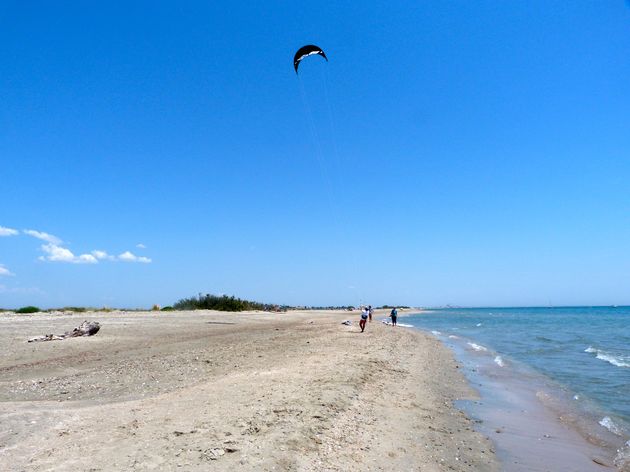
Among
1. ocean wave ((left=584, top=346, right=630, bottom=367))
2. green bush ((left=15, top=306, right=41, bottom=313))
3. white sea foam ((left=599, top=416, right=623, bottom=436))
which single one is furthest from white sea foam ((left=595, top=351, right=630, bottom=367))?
green bush ((left=15, top=306, right=41, bottom=313))

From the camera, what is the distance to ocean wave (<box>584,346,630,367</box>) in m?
18.5

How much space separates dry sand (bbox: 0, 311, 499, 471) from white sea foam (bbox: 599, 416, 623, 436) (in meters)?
3.15

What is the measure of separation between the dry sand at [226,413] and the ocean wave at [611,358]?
9.55 metres

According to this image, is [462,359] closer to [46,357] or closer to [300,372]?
[300,372]

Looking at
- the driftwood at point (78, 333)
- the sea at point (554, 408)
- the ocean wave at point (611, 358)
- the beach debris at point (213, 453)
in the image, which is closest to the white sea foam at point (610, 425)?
the sea at point (554, 408)

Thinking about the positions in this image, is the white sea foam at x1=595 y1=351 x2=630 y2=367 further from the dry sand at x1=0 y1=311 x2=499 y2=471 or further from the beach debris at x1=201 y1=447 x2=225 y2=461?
the beach debris at x1=201 y1=447 x2=225 y2=461

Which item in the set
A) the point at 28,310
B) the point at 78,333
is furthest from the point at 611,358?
the point at 28,310

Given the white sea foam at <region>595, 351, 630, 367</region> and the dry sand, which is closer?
the dry sand

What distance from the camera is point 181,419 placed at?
6.52m

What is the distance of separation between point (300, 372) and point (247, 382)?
200 cm

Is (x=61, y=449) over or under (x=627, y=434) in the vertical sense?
over

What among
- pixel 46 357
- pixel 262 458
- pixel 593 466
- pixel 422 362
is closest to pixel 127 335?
pixel 46 357

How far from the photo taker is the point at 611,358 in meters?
20.1

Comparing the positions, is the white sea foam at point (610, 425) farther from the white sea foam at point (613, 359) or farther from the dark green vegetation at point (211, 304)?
the dark green vegetation at point (211, 304)
